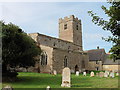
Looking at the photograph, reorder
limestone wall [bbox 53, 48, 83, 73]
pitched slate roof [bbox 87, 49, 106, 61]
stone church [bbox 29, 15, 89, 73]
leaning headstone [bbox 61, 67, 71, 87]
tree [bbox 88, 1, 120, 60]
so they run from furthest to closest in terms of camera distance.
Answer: pitched slate roof [bbox 87, 49, 106, 61]
limestone wall [bbox 53, 48, 83, 73]
stone church [bbox 29, 15, 89, 73]
leaning headstone [bbox 61, 67, 71, 87]
tree [bbox 88, 1, 120, 60]

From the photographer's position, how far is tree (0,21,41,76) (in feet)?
55.8

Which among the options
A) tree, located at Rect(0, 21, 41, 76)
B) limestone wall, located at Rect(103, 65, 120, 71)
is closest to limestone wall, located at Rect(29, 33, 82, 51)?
limestone wall, located at Rect(103, 65, 120, 71)

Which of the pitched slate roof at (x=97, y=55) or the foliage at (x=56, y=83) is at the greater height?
the pitched slate roof at (x=97, y=55)

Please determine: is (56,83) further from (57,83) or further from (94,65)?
(94,65)

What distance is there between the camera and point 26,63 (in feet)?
61.8

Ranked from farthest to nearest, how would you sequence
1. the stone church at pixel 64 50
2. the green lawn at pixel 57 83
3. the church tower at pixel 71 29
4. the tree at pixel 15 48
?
the church tower at pixel 71 29 < the stone church at pixel 64 50 < the tree at pixel 15 48 < the green lawn at pixel 57 83

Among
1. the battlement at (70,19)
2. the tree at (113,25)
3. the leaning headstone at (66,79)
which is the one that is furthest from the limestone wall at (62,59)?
the tree at (113,25)

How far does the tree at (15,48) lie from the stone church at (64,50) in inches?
624

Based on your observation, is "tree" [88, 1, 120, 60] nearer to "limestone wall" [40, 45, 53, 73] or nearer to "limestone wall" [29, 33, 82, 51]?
"limestone wall" [40, 45, 53, 73]

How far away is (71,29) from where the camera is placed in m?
55.5

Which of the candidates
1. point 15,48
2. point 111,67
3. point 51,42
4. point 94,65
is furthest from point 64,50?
point 15,48

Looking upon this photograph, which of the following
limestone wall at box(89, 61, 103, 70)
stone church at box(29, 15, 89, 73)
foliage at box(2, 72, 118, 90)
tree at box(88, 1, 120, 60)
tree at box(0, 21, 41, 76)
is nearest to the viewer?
tree at box(88, 1, 120, 60)

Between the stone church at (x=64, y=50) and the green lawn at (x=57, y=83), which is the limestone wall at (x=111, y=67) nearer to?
the stone church at (x=64, y=50)

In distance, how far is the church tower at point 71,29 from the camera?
55.6m
